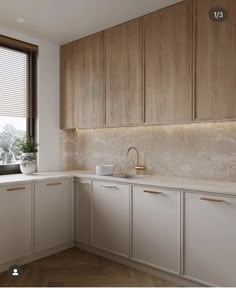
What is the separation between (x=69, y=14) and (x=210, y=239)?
8.24 ft

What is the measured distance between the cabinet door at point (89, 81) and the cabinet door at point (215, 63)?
121 centimetres

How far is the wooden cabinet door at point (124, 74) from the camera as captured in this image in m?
2.89

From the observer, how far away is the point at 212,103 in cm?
237

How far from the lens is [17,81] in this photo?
11.1 ft

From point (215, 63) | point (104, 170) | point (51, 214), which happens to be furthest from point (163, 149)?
point (51, 214)

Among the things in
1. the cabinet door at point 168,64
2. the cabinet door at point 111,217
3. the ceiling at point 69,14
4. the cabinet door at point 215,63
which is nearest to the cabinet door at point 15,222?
the cabinet door at point 111,217

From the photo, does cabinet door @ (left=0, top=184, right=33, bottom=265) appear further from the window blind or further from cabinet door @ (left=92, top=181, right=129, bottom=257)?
the window blind

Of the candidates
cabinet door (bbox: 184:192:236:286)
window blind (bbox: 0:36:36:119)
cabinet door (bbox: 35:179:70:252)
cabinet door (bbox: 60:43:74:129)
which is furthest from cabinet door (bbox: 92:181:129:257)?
window blind (bbox: 0:36:36:119)

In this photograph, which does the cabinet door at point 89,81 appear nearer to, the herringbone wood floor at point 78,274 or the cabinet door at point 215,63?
the cabinet door at point 215,63

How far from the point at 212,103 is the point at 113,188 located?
1260mm

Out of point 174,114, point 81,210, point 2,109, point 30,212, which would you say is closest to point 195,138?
point 174,114

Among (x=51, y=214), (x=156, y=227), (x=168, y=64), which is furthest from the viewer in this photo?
(x=51, y=214)

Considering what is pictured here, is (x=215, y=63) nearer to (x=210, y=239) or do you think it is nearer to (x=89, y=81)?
(x=210, y=239)

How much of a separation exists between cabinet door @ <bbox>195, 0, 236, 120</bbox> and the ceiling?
0.42 metres
